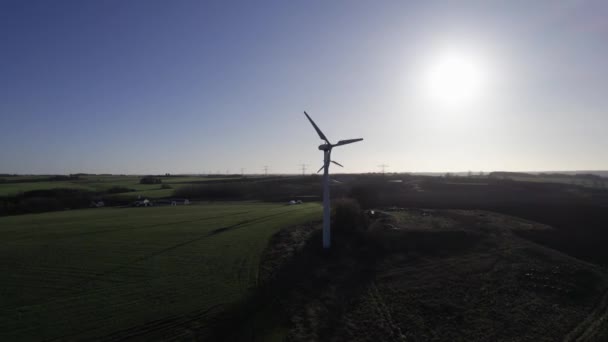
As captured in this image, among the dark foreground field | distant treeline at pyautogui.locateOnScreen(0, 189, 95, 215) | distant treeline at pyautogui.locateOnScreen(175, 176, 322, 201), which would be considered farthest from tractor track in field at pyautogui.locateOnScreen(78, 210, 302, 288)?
distant treeline at pyautogui.locateOnScreen(0, 189, 95, 215)

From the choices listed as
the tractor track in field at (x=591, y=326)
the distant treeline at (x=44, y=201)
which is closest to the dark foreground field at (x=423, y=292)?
the tractor track in field at (x=591, y=326)

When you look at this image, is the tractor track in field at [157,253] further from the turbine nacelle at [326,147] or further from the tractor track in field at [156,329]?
the turbine nacelle at [326,147]

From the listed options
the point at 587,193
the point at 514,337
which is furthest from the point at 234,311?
the point at 587,193

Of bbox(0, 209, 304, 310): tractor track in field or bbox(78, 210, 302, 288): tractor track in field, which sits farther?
bbox(78, 210, 302, 288): tractor track in field

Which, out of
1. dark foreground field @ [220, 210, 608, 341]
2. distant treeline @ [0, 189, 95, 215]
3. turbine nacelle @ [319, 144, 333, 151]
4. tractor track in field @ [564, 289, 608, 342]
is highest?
turbine nacelle @ [319, 144, 333, 151]

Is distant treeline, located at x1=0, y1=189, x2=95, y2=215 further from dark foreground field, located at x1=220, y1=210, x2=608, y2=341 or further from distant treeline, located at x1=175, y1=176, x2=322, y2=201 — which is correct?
dark foreground field, located at x1=220, y1=210, x2=608, y2=341

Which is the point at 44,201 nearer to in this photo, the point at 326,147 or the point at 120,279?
the point at 120,279

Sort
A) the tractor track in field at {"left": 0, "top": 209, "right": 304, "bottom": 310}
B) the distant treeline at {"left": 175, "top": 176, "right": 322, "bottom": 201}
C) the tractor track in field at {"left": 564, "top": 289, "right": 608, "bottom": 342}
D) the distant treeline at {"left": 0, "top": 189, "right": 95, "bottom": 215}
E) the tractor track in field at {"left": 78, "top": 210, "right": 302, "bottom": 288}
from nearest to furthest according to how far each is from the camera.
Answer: the tractor track in field at {"left": 564, "top": 289, "right": 608, "bottom": 342} → the tractor track in field at {"left": 0, "top": 209, "right": 304, "bottom": 310} → the tractor track in field at {"left": 78, "top": 210, "right": 302, "bottom": 288} → the distant treeline at {"left": 0, "top": 189, "right": 95, "bottom": 215} → the distant treeline at {"left": 175, "top": 176, "right": 322, "bottom": 201}

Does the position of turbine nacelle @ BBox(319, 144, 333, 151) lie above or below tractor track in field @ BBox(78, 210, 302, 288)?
above
